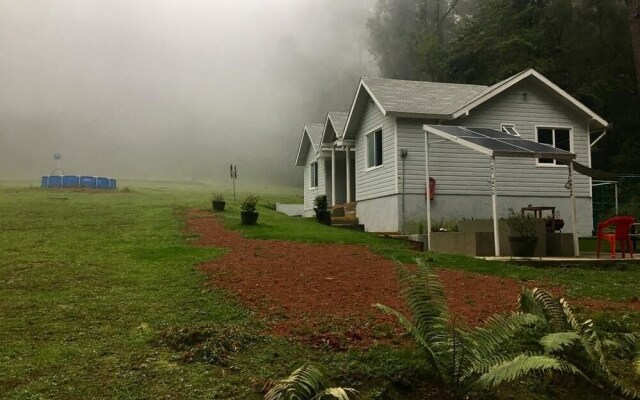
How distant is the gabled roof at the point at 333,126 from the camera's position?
22877mm

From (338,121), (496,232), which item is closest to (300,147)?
(338,121)

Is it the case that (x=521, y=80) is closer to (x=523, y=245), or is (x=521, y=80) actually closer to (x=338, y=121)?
(x=338, y=121)

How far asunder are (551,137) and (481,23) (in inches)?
755

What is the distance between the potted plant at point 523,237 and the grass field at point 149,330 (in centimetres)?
139

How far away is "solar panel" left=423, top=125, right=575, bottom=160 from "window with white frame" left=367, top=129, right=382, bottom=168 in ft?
14.5

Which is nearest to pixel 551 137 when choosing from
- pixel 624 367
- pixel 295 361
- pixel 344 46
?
pixel 624 367

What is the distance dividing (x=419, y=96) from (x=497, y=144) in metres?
6.15

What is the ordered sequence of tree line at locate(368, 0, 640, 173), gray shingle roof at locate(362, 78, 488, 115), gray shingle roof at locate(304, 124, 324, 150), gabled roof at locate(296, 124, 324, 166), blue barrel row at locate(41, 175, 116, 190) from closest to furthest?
gray shingle roof at locate(362, 78, 488, 115) → gray shingle roof at locate(304, 124, 324, 150) → gabled roof at locate(296, 124, 324, 166) → tree line at locate(368, 0, 640, 173) → blue barrel row at locate(41, 175, 116, 190)

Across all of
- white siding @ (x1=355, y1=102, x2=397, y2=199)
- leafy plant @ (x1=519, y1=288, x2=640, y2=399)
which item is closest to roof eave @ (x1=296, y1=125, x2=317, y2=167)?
white siding @ (x1=355, y1=102, x2=397, y2=199)

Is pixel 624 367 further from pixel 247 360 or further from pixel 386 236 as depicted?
pixel 386 236

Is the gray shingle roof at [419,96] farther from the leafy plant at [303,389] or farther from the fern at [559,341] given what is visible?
the leafy plant at [303,389]

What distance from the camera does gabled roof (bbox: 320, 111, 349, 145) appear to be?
22.9m

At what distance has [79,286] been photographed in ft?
24.1

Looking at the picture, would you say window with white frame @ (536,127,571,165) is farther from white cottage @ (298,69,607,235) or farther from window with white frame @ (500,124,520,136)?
window with white frame @ (500,124,520,136)
